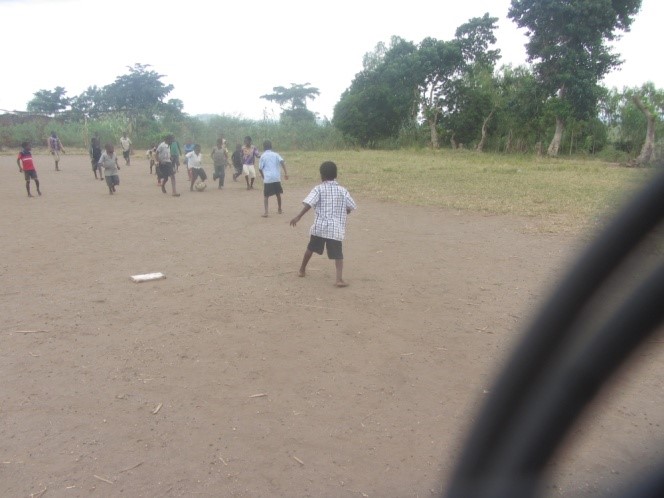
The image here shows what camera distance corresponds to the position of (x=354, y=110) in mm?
36500

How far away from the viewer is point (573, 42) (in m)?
26.0

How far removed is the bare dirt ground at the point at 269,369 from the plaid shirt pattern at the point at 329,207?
0.65 m

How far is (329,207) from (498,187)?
978 centimetres

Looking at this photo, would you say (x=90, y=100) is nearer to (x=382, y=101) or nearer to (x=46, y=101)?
(x=46, y=101)

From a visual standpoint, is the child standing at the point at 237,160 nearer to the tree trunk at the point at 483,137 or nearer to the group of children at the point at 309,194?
the group of children at the point at 309,194

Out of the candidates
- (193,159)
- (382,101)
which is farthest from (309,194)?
(382,101)

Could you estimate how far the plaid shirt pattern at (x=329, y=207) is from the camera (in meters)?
5.93

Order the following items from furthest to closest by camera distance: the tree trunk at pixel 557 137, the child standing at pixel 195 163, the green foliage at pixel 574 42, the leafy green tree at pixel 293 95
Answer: the leafy green tree at pixel 293 95 < the tree trunk at pixel 557 137 < the green foliage at pixel 574 42 < the child standing at pixel 195 163

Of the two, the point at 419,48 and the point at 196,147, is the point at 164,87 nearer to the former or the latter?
the point at 419,48

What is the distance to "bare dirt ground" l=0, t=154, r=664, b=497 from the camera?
9.08 feet

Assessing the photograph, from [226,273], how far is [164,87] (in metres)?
43.3

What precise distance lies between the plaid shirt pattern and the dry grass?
12.2 ft

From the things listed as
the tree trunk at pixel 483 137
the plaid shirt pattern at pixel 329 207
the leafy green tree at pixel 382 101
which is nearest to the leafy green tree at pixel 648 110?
the tree trunk at pixel 483 137

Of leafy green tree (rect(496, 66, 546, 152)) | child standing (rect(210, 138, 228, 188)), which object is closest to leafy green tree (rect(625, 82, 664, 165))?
leafy green tree (rect(496, 66, 546, 152))
